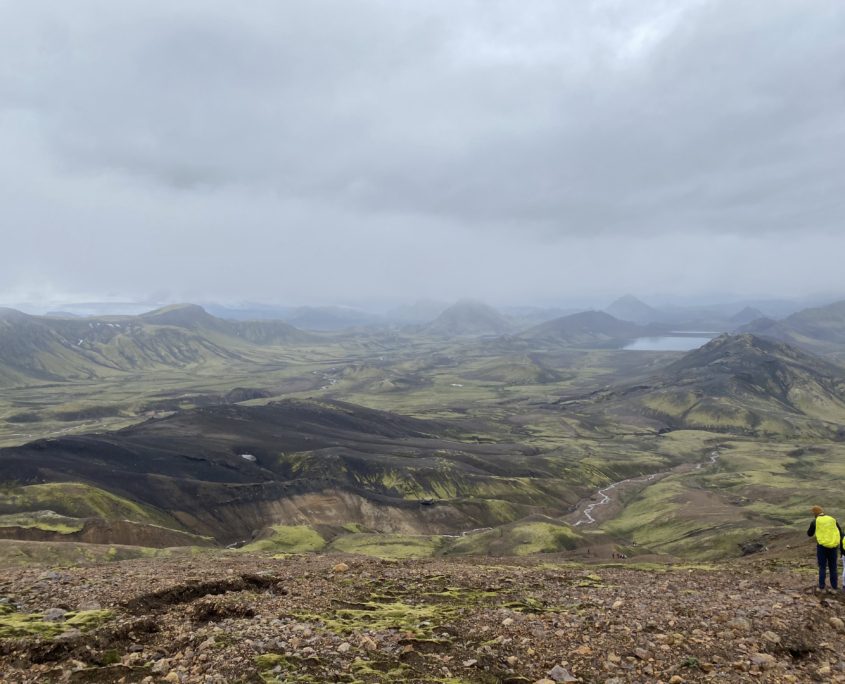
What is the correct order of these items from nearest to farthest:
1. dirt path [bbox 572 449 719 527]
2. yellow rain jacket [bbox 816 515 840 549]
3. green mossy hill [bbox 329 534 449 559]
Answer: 1. yellow rain jacket [bbox 816 515 840 549]
2. green mossy hill [bbox 329 534 449 559]
3. dirt path [bbox 572 449 719 527]

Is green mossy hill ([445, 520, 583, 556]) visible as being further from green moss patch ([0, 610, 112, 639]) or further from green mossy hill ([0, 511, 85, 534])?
green moss patch ([0, 610, 112, 639])

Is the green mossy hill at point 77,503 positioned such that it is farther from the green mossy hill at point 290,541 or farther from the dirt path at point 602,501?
the dirt path at point 602,501

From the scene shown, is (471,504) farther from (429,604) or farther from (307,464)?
(429,604)

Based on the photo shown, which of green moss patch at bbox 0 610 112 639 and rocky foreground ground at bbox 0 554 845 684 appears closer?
rocky foreground ground at bbox 0 554 845 684

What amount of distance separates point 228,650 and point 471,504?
5265 inches

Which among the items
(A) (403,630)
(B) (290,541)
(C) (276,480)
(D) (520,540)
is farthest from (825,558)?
(C) (276,480)

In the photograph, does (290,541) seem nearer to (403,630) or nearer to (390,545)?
(390,545)

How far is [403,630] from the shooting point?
62.8 feet

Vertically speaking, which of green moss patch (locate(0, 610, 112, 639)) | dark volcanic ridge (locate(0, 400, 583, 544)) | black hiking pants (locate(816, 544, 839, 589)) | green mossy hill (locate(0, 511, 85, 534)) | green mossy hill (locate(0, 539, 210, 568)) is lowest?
dark volcanic ridge (locate(0, 400, 583, 544))

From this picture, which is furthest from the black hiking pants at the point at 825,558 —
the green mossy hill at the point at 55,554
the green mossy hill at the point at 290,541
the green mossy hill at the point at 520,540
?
the green mossy hill at the point at 290,541

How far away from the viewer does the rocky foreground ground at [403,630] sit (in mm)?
14648

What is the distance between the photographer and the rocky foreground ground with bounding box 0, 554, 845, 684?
48.1 ft

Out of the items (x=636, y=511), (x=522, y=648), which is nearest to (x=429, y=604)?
(x=522, y=648)

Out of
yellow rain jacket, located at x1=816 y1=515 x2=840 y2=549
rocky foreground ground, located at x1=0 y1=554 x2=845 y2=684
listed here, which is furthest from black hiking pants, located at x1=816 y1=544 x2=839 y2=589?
rocky foreground ground, located at x1=0 y1=554 x2=845 y2=684
